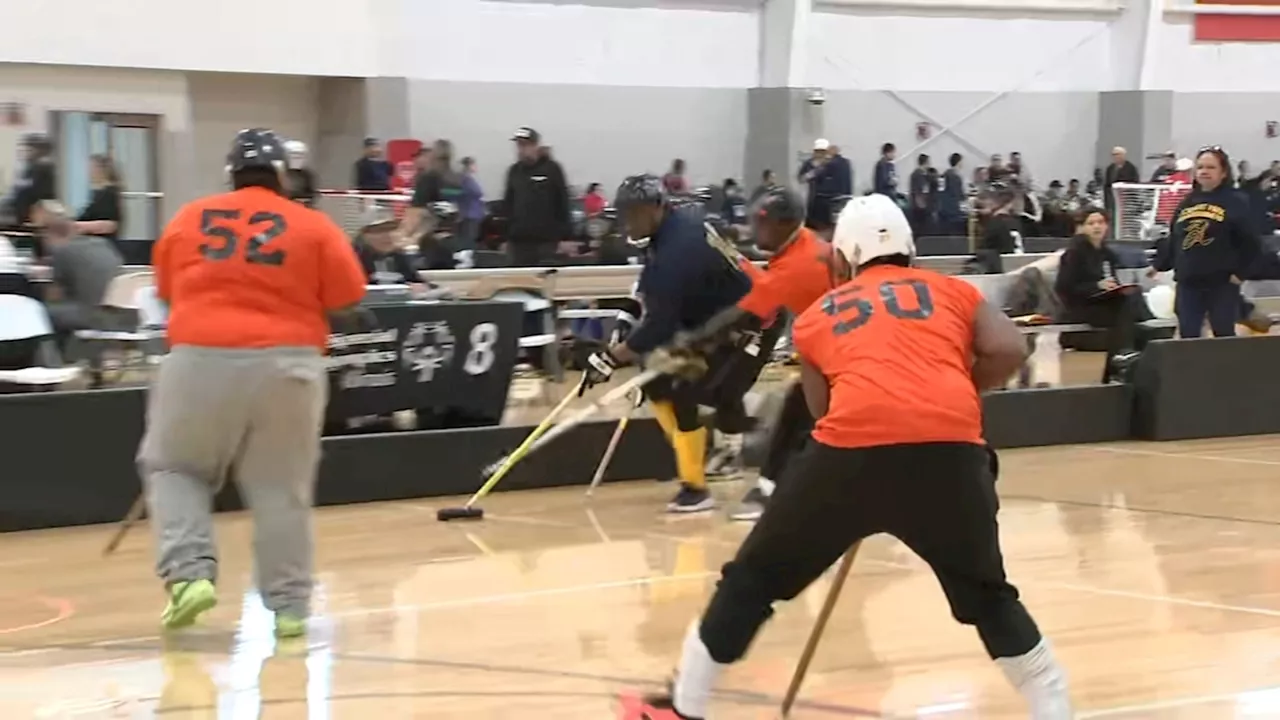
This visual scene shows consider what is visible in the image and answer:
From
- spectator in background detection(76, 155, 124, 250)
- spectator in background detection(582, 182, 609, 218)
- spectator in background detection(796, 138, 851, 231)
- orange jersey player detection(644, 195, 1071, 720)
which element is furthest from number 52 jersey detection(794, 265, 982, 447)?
spectator in background detection(582, 182, 609, 218)

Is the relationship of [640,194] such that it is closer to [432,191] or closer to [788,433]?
[788,433]

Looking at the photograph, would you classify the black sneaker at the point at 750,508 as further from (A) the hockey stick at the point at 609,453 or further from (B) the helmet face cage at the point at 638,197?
(B) the helmet face cage at the point at 638,197

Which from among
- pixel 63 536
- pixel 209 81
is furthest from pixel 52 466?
pixel 209 81

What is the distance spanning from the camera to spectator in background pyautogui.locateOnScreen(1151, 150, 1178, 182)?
24172 millimetres

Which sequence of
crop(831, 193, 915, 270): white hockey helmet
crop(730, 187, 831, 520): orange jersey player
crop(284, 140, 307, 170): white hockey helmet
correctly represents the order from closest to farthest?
crop(831, 193, 915, 270): white hockey helmet, crop(284, 140, 307, 170): white hockey helmet, crop(730, 187, 831, 520): orange jersey player

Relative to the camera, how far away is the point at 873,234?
4.70 meters

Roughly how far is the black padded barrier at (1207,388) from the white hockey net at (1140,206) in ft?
35.0

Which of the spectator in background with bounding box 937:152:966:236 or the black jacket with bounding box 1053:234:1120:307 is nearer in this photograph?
the black jacket with bounding box 1053:234:1120:307

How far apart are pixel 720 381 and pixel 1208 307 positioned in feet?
15.4

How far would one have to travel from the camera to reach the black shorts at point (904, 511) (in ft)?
14.4

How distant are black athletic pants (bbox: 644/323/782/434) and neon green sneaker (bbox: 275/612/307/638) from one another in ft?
10.0

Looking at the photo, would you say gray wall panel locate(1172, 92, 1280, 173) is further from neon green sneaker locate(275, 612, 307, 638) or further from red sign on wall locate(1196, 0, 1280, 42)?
neon green sneaker locate(275, 612, 307, 638)

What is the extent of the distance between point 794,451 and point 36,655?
3648 mm

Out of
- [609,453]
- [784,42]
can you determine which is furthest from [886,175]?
[609,453]
